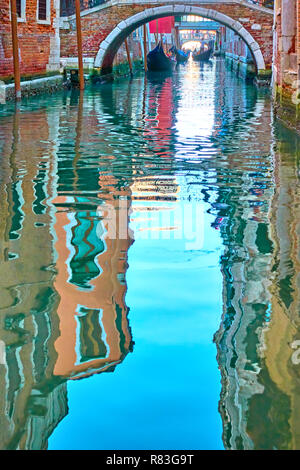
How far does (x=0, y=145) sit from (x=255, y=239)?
3062 millimetres

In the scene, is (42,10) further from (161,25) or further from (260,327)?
(161,25)

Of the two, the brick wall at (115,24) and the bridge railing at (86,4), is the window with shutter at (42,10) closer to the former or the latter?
the brick wall at (115,24)

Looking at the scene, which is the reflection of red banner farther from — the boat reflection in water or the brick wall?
the boat reflection in water

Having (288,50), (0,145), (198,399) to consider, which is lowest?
(198,399)

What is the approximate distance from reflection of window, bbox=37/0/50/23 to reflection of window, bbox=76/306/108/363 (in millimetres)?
9812

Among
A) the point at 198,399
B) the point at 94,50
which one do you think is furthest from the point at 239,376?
the point at 94,50

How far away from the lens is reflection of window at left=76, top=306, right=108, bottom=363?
1.74m

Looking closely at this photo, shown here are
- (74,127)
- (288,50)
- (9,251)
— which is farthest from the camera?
(288,50)

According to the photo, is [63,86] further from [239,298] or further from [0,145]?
[239,298]

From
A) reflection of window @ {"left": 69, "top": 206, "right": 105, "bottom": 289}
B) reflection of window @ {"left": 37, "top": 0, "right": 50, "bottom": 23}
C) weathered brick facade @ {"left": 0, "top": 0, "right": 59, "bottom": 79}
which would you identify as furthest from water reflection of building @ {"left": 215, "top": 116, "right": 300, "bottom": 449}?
reflection of window @ {"left": 37, "top": 0, "right": 50, "bottom": 23}

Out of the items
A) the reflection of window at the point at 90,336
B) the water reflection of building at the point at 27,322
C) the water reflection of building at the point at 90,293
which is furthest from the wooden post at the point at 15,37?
the reflection of window at the point at 90,336

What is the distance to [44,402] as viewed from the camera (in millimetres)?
1507

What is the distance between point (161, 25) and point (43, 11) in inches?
702

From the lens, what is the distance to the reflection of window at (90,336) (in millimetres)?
1742
